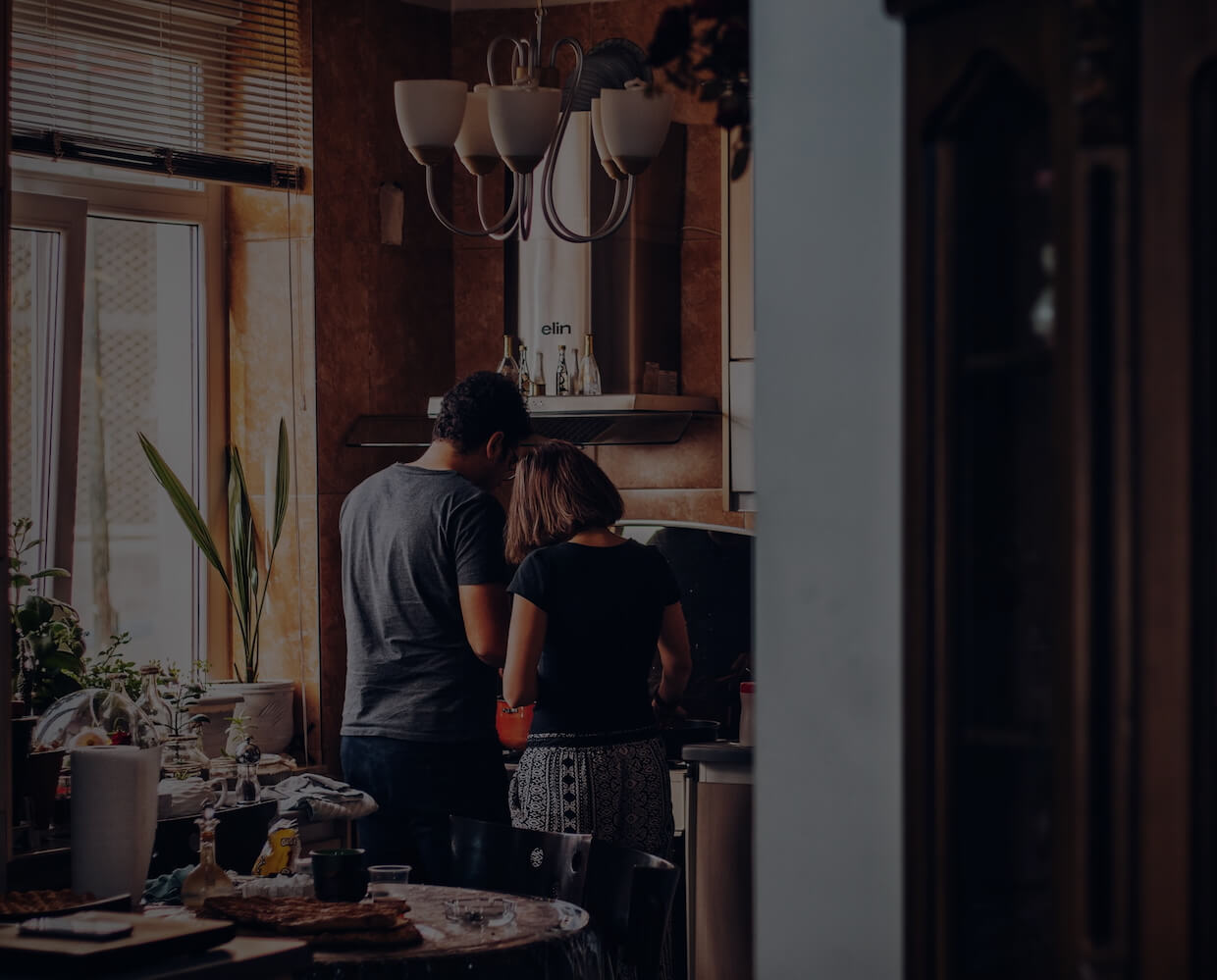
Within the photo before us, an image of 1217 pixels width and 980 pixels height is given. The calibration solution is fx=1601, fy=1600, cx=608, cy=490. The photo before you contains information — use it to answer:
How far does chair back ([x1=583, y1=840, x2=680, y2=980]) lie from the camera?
8.63 feet

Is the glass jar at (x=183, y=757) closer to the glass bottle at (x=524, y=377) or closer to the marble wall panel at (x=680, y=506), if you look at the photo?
the glass bottle at (x=524, y=377)

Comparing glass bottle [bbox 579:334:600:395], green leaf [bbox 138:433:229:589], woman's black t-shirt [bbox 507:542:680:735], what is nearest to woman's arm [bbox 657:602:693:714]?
woman's black t-shirt [bbox 507:542:680:735]

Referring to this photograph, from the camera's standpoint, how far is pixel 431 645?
3.23m

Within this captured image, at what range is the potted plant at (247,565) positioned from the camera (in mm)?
4324

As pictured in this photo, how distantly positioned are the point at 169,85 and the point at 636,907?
2.73 metres

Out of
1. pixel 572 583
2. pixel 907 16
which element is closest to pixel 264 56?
pixel 572 583

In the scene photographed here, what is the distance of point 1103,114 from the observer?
3.38ft

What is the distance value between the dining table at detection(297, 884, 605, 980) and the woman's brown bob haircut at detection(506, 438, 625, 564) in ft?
3.12

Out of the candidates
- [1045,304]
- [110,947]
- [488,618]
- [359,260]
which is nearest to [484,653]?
[488,618]

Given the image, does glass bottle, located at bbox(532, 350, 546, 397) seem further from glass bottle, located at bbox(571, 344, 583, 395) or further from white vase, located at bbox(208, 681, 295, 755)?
white vase, located at bbox(208, 681, 295, 755)

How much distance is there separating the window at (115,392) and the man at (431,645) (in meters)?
1.27

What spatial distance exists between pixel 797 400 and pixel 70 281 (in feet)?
10.5

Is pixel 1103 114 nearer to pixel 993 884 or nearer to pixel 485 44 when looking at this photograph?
pixel 993 884

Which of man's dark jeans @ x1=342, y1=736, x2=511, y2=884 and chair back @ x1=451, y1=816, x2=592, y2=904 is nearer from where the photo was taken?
chair back @ x1=451, y1=816, x2=592, y2=904
